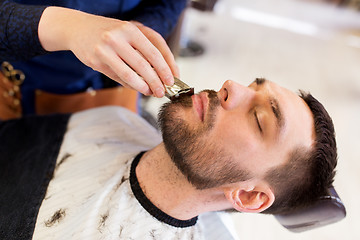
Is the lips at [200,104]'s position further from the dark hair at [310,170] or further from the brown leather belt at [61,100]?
the brown leather belt at [61,100]

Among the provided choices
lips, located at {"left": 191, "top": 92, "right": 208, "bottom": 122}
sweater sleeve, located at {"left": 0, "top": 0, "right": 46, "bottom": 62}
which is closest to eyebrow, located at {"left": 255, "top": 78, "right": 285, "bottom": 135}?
lips, located at {"left": 191, "top": 92, "right": 208, "bottom": 122}

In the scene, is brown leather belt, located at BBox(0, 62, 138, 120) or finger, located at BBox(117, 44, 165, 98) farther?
brown leather belt, located at BBox(0, 62, 138, 120)

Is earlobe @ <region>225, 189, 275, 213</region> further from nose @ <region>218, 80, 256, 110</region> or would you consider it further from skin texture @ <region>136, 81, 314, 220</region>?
nose @ <region>218, 80, 256, 110</region>

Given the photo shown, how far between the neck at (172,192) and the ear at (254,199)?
6cm

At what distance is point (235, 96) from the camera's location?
96 centimetres

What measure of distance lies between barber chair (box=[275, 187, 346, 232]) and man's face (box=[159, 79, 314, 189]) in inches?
8.2

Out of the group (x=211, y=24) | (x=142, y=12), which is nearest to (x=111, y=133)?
(x=142, y=12)

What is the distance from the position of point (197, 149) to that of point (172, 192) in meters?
0.23

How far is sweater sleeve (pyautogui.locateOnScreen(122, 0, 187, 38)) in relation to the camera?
120 cm

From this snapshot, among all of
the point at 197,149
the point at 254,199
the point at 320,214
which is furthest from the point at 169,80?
the point at 320,214

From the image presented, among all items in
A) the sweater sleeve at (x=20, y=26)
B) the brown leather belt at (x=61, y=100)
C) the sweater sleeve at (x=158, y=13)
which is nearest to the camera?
the sweater sleeve at (x=20, y=26)

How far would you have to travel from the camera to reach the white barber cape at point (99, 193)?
104 cm

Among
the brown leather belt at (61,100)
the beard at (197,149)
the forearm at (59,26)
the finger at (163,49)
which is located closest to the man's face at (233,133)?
the beard at (197,149)

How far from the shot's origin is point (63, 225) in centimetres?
104
